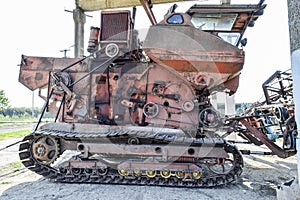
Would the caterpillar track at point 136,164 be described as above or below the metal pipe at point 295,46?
below

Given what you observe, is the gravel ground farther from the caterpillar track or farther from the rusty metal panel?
the rusty metal panel

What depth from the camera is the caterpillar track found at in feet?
13.5

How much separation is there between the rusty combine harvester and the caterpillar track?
0.06 ft

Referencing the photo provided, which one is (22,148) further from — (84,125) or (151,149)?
(151,149)

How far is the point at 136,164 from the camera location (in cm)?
417

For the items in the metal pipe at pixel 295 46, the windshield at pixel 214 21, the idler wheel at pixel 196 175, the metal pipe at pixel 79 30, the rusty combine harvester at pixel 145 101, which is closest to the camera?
the metal pipe at pixel 295 46

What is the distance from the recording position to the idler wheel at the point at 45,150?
4.37 metres

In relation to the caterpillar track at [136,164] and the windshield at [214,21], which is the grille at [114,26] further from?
the caterpillar track at [136,164]

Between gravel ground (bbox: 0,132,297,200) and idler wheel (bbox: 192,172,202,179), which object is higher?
idler wheel (bbox: 192,172,202,179)

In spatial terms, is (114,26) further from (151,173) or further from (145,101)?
(151,173)

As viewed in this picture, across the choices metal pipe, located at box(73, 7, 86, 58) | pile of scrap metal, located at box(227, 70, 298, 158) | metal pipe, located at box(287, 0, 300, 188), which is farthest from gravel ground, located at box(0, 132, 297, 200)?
metal pipe, located at box(73, 7, 86, 58)

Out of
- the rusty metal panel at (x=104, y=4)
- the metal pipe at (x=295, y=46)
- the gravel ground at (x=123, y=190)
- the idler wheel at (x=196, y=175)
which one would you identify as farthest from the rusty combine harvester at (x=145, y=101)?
the rusty metal panel at (x=104, y=4)

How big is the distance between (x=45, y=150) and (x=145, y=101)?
212 cm

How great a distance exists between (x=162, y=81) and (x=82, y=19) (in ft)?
25.7
